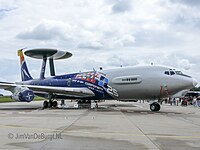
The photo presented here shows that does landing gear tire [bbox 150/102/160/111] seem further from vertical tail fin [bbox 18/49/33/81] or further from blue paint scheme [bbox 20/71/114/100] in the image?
vertical tail fin [bbox 18/49/33/81]

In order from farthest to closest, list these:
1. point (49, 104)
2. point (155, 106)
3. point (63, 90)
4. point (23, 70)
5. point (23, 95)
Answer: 1. point (23, 70)
2. point (49, 104)
3. point (63, 90)
4. point (23, 95)
5. point (155, 106)

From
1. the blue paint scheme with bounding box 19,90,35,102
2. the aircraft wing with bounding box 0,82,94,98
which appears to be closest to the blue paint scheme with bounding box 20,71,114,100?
the aircraft wing with bounding box 0,82,94,98

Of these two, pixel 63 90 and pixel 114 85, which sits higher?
pixel 114 85

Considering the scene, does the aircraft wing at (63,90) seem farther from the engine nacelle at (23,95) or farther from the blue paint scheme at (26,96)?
the blue paint scheme at (26,96)

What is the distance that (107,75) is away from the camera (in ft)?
96.7

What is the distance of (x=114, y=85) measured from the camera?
93.0 feet

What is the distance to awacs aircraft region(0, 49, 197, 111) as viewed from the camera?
980 inches

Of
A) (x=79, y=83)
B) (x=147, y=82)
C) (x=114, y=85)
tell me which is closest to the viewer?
(x=147, y=82)

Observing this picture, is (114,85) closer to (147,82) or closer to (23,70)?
(147,82)

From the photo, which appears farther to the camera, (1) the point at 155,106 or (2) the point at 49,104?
(2) the point at 49,104

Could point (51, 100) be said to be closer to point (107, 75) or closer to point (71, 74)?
point (71, 74)

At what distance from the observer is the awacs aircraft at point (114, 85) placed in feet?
81.7

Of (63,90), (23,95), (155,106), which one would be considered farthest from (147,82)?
(23,95)

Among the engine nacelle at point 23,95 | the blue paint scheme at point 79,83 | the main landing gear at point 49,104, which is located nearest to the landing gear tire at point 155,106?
the blue paint scheme at point 79,83
